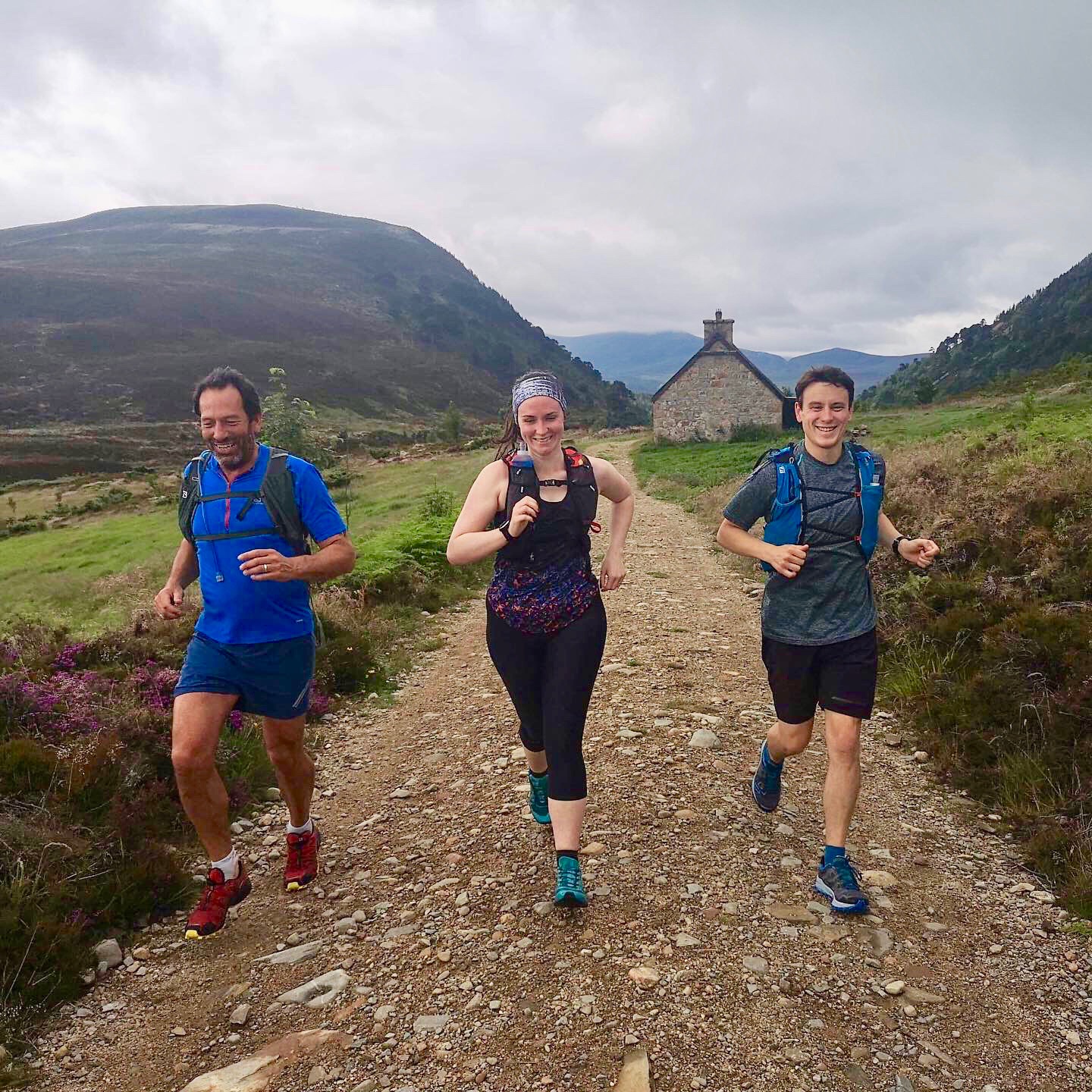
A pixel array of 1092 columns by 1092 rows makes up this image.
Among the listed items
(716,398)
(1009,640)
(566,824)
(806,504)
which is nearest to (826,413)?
(806,504)

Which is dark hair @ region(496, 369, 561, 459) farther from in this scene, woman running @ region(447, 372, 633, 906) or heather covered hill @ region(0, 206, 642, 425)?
heather covered hill @ region(0, 206, 642, 425)

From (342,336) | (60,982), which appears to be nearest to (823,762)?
(60,982)

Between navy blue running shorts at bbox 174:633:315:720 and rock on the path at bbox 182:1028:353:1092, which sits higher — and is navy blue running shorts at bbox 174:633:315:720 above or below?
above

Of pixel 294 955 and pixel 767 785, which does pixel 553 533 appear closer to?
pixel 767 785

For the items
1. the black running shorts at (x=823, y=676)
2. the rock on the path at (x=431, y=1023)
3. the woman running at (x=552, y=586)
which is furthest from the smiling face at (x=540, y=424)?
the rock on the path at (x=431, y=1023)

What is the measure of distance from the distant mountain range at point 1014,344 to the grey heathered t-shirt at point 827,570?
291ft

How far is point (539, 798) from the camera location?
4.34 metres

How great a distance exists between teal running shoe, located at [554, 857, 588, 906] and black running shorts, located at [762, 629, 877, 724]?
1425mm

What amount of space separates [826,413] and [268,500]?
2.88 metres

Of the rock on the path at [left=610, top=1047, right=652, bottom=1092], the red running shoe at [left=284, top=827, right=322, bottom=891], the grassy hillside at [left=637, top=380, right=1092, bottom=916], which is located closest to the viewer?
the rock on the path at [left=610, top=1047, right=652, bottom=1092]

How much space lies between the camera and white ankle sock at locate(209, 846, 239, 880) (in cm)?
379

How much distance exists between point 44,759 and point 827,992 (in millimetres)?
4485

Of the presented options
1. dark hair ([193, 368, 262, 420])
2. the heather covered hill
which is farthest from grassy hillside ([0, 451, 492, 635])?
the heather covered hill

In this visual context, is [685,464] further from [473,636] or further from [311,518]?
[311,518]
